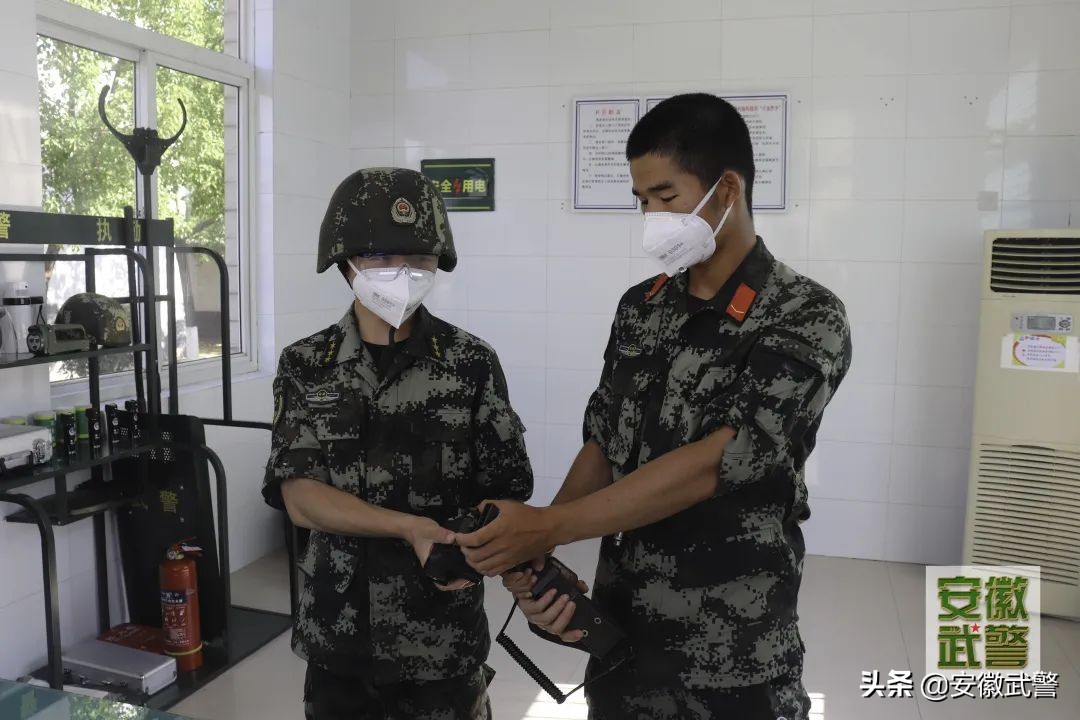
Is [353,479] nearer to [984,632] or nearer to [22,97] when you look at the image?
[22,97]

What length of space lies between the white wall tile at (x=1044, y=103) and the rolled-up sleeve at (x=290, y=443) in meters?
3.65

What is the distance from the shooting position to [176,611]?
3.08 m

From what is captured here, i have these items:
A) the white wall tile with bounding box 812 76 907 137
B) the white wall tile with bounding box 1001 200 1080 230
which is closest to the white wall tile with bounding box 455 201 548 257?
the white wall tile with bounding box 812 76 907 137

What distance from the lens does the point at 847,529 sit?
4.33 metres

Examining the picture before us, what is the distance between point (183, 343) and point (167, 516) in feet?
3.15

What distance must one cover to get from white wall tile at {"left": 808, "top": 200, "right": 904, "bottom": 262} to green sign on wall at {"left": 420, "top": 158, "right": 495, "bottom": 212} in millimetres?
1635

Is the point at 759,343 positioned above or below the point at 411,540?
above

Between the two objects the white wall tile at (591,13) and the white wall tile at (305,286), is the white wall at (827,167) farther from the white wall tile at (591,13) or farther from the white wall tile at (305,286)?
the white wall tile at (305,286)

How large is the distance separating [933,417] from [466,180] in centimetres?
260

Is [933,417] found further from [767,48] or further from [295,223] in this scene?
[295,223]

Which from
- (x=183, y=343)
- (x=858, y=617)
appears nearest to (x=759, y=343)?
(x=858, y=617)

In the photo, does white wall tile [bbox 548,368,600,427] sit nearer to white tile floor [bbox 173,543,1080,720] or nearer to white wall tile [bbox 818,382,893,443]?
white tile floor [bbox 173,543,1080,720]

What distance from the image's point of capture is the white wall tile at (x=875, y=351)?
4.18 meters

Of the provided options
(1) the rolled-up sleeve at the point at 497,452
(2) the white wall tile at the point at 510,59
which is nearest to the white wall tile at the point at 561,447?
(2) the white wall tile at the point at 510,59
